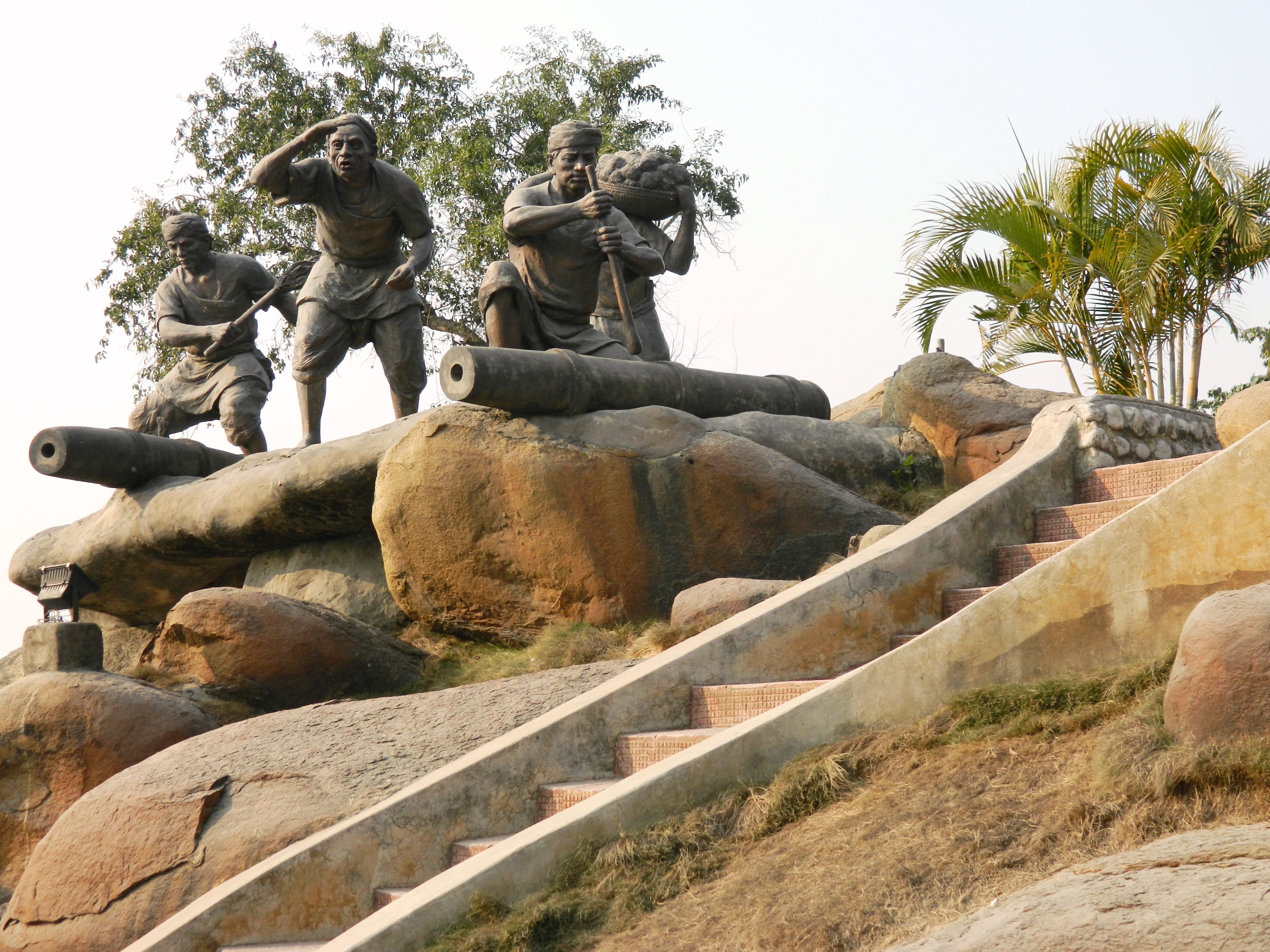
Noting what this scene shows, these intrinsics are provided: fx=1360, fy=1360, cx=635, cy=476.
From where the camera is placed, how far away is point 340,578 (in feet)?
29.6

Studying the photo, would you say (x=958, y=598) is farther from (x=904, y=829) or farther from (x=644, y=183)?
(x=644, y=183)

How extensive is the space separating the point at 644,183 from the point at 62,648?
489 centimetres

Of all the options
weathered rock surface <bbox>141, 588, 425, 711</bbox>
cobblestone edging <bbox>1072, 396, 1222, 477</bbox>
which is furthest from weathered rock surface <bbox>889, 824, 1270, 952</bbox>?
weathered rock surface <bbox>141, 588, 425, 711</bbox>

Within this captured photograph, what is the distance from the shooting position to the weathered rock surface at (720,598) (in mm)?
6430

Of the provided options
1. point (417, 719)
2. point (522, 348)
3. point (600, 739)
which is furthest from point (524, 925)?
point (522, 348)

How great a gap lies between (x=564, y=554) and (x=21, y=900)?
3.09 m

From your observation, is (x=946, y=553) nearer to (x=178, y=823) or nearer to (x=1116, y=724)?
(x=1116, y=724)

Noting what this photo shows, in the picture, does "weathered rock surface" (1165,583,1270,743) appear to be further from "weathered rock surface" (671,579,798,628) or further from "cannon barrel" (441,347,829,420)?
"cannon barrel" (441,347,829,420)

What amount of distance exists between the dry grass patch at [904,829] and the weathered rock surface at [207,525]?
4.64 metres

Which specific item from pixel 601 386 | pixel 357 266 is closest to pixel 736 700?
pixel 601 386

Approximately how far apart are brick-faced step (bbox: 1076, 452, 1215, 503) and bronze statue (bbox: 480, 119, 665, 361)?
11.2ft

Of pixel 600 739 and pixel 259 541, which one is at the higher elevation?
pixel 259 541

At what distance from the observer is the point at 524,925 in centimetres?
364

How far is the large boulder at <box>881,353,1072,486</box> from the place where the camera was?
8.84 meters
